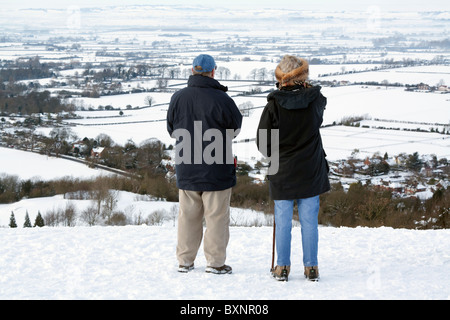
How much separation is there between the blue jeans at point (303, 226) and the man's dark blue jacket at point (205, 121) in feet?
1.36

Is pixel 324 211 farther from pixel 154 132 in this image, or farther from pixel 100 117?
pixel 100 117

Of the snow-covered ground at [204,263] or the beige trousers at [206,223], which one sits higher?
the beige trousers at [206,223]

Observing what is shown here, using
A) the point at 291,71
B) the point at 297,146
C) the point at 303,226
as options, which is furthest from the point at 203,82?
the point at 303,226

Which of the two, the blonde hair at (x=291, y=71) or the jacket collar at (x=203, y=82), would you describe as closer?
the blonde hair at (x=291, y=71)

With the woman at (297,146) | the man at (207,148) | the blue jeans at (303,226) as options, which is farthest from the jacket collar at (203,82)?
the blue jeans at (303,226)

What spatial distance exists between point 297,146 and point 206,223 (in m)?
0.87

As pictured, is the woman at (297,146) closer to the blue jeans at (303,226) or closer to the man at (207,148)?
the blue jeans at (303,226)

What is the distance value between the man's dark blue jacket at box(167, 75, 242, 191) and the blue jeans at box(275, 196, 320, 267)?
0.42 metres

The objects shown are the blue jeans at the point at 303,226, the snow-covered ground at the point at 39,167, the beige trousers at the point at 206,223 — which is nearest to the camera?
the blue jeans at the point at 303,226

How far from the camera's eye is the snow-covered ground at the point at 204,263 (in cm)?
343

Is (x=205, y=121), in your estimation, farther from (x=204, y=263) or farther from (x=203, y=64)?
(x=204, y=263)

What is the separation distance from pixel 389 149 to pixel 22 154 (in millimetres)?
22525

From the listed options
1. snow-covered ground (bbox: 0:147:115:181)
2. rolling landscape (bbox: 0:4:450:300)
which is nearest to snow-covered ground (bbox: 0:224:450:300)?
rolling landscape (bbox: 0:4:450:300)
